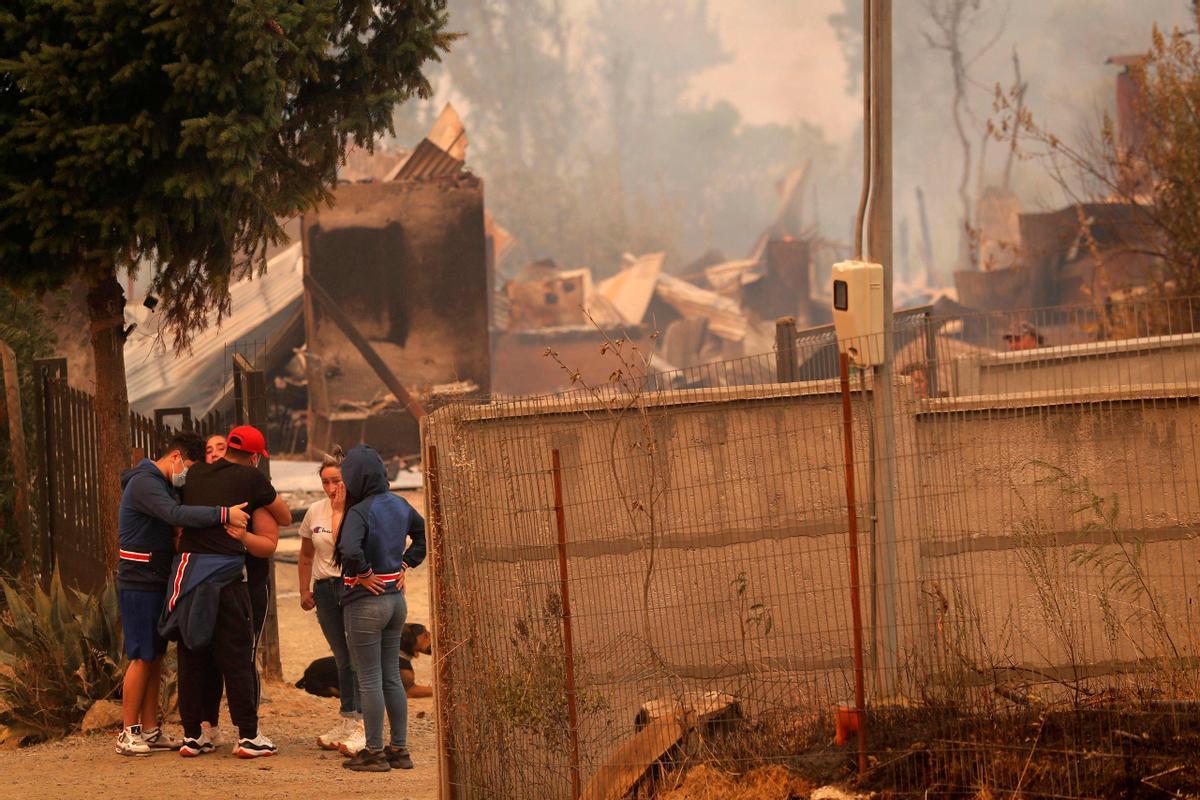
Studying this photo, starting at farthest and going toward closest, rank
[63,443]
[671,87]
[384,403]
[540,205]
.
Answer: [671,87], [540,205], [384,403], [63,443]

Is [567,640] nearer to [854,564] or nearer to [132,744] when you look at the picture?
[854,564]

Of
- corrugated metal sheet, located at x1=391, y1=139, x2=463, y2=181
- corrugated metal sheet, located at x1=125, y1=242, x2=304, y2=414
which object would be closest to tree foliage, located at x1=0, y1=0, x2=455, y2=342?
corrugated metal sheet, located at x1=125, y1=242, x2=304, y2=414

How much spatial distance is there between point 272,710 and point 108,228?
130 inches

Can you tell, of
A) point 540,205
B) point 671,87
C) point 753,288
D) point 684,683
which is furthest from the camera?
point 671,87

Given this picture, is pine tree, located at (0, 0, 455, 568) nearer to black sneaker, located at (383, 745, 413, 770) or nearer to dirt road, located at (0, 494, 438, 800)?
dirt road, located at (0, 494, 438, 800)

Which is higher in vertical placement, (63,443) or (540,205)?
(540,205)

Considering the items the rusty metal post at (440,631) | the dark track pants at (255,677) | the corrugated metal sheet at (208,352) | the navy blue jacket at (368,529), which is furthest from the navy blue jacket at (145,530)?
the corrugated metal sheet at (208,352)

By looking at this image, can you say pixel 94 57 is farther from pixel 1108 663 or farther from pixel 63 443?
pixel 1108 663

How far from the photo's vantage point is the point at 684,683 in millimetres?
5730

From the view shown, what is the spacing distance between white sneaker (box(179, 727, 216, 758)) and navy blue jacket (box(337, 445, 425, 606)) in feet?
4.09

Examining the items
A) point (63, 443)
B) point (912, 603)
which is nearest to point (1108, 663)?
point (912, 603)

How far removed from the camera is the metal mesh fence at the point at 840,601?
17.7 feet

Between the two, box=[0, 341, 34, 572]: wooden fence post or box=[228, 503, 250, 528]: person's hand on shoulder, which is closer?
box=[228, 503, 250, 528]: person's hand on shoulder

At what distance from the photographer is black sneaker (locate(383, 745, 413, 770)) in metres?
7.11
